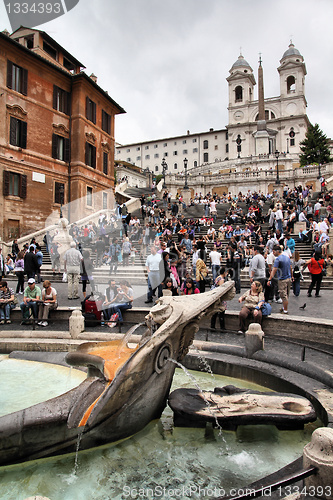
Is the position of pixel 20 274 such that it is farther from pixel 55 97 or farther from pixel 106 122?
pixel 106 122

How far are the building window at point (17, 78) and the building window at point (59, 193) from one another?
6.78 m

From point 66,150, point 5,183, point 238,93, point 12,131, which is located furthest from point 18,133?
point 238,93

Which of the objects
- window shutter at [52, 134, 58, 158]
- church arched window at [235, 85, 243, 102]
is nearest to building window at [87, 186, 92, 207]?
window shutter at [52, 134, 58, 158]

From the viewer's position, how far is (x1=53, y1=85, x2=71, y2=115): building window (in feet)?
95.0

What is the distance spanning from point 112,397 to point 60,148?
1130 inches

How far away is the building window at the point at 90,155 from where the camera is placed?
101ft

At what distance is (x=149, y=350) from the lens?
12.3 feet

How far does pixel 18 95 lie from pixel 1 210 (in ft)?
26.7

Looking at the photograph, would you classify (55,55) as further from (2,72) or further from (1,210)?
(1,210)

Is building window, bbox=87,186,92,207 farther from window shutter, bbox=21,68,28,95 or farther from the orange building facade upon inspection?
window shutter, bbox=21,68,28,95

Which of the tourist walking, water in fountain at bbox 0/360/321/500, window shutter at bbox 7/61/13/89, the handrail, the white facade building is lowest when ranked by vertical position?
water in fountain at bbox 0/360/321/500

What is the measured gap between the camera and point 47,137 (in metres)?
28.2

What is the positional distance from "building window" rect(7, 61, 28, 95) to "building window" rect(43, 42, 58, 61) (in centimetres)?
597

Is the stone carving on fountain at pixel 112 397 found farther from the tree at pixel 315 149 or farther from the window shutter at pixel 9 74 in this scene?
the tree at pixel 315 149
